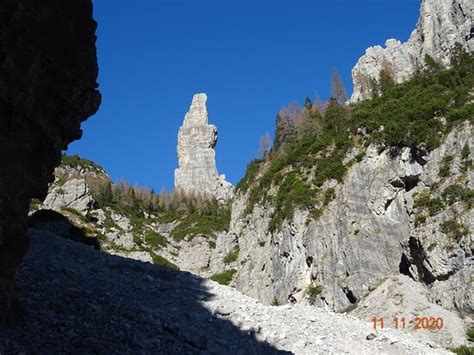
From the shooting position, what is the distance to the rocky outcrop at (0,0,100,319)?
10195 mm

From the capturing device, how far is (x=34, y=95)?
11.4m

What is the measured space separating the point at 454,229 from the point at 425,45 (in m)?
75.3

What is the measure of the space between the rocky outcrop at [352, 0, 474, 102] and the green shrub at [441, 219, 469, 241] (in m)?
49.5

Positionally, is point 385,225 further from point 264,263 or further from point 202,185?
point 202,185

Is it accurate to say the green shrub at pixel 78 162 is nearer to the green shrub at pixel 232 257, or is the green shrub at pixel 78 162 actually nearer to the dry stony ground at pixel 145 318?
the green shrub at pixel 232 257

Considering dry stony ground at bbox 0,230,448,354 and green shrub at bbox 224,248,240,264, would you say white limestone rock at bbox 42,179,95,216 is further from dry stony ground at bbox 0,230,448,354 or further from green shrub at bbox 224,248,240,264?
dry stony ground at bbox 0,230,448,354

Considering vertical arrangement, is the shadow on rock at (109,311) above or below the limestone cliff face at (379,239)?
below

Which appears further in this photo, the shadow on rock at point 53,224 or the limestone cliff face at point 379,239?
the shadow on rock at point 53,224

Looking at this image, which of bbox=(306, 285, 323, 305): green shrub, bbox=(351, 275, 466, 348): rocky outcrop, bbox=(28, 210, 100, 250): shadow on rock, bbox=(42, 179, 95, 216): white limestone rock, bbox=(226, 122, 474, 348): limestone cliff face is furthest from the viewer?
bbox=(42, 179, 95, 216): white limestone rock

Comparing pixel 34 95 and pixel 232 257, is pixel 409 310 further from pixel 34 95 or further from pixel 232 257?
pixel 232 257

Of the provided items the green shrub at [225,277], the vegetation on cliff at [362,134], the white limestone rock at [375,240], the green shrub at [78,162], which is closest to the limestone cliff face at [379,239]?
the white limestone rock at [375,240]

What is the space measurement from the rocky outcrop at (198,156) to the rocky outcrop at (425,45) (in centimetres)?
7545
